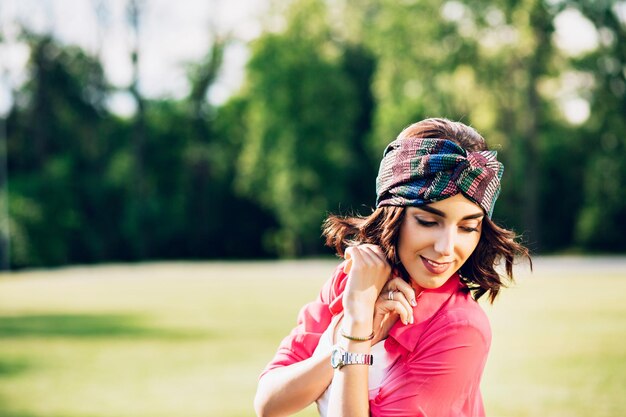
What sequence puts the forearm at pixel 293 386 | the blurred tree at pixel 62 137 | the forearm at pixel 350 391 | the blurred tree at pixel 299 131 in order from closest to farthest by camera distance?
the forearm at pixel 350 391, the forearm at pixel 293 386, the blurred tree at pixel 62 137, the blurred tree at pixel 299 131

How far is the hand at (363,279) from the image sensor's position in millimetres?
2289

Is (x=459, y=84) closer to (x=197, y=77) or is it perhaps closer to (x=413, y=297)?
(x=197, y=77)

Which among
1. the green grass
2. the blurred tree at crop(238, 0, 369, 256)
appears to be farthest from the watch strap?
the blurred tree at crop(238, 0, 369, 256)

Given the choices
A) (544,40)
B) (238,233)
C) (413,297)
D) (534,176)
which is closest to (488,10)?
(544,40)

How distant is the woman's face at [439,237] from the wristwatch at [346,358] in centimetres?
26

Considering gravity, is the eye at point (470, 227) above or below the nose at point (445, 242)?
above

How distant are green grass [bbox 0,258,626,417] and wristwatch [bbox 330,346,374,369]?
5.65 meters

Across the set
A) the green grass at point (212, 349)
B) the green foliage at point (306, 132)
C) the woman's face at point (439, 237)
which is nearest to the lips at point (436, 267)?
the woman's face at point (439, 237)

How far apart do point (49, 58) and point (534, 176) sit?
2699cm

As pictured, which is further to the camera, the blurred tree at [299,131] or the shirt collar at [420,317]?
the blurred tree at [299,131]

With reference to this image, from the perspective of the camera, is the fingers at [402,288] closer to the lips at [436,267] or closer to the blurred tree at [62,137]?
the lips at [436,267]

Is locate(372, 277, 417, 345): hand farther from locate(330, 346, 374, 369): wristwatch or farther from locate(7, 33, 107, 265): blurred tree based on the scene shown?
locate(7, 33, 107, 265): blurred tree

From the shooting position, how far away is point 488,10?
41.0m

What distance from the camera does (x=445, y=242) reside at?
2.27m
